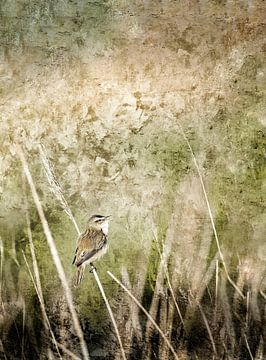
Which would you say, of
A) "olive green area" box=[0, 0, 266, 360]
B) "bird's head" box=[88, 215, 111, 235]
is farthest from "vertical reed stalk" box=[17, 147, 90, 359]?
"bird's head" box=[88, 215, 111, 235]

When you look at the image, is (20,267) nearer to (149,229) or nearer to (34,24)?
(149,229)

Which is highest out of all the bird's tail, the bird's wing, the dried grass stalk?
the bird's wing

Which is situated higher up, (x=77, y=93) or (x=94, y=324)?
(x=77, y=93)

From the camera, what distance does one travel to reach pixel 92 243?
1.78 meters

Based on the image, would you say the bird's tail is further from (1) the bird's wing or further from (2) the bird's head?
(2) the bird's head

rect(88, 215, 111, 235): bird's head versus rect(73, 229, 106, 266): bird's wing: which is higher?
rect(88, 215, 111, 235): bird's head

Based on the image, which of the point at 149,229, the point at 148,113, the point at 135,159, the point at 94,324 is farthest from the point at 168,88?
the point at 94,324

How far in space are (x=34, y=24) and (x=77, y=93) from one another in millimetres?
278

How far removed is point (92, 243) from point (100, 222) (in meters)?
0.07

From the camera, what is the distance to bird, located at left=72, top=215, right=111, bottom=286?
179 centimetres

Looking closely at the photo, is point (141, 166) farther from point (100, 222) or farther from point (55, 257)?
point (55, 257)

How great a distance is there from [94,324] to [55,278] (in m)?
0.20

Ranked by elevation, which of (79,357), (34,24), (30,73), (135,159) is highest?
(34,24)

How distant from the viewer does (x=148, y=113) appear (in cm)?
181
